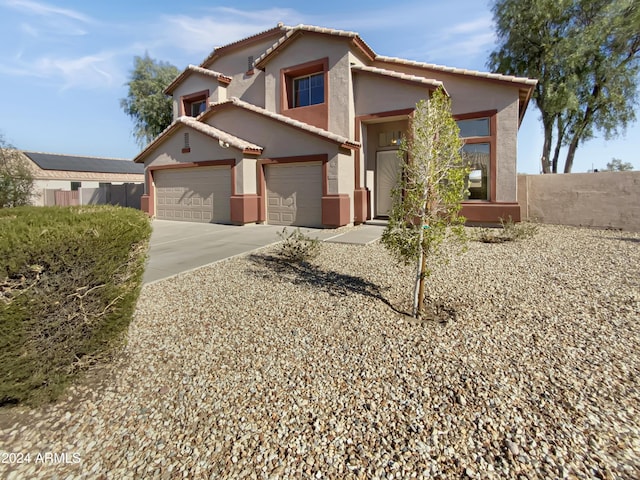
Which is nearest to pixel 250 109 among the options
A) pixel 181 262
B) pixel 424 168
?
pixel 181 262

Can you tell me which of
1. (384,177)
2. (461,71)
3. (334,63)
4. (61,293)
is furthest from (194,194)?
(61,293)

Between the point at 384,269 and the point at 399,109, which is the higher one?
the point at 399,109

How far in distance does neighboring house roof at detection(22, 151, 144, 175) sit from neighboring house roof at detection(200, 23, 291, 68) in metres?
26.7

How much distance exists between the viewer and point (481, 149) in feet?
41.7

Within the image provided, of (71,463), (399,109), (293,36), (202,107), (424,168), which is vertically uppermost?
(293,36)

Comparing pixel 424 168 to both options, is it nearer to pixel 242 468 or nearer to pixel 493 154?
pixel 242 468

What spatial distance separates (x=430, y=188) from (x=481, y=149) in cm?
965

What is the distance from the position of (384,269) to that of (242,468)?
503 centimetres

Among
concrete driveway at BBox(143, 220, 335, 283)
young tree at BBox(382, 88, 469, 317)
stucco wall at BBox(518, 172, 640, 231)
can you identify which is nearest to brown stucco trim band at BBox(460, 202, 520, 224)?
stucco wall at BBox(518, 172, 640, 231)

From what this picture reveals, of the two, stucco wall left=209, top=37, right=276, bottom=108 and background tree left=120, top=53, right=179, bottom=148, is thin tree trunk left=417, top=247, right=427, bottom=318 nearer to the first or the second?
stucco wall left=209, top=37, right=276, bottom=108

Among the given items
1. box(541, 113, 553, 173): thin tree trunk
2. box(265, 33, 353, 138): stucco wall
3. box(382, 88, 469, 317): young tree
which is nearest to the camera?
box(382, 88, 469, 317): young tree

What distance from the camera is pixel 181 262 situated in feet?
26.6

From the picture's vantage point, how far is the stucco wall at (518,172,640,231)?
39.4ft

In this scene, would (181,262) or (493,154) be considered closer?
(181,262)
